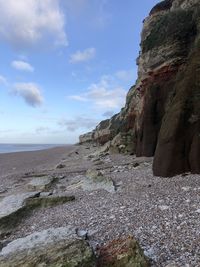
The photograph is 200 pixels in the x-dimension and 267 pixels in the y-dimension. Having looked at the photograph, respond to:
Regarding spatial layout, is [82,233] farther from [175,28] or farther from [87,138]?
[87,138]

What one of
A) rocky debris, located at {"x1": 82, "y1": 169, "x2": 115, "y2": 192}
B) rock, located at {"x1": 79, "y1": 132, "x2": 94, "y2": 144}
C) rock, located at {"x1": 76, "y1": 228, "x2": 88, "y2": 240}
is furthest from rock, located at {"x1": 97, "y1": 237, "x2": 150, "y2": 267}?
rock, located at {"x1": 79, "y1": 132, "x2": 94, "y2": 144}

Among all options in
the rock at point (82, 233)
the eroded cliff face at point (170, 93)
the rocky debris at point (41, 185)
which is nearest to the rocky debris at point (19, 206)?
the rocky debris at point (41, 185)

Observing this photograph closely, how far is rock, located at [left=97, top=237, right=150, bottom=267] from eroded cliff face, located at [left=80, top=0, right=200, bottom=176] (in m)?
6.40

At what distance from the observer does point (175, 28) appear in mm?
19672

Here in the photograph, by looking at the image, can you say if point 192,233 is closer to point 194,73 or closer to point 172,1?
point 194,73

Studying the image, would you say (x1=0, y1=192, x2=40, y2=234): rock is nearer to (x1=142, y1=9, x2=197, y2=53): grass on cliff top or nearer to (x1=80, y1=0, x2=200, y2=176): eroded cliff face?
(x1=80, y1=0, x2=200, y2=176): eroded cliff face

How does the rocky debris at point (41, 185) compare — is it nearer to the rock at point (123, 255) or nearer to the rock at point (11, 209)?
the rock at point (11, 209)

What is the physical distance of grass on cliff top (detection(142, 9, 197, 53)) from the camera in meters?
19.1

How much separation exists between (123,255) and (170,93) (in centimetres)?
1366

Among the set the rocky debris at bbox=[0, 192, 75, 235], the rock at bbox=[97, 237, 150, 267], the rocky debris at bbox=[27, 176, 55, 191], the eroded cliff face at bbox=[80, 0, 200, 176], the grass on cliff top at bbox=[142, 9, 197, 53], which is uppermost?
the grass on cliff top at bbox=[142, 9, 197, 53]

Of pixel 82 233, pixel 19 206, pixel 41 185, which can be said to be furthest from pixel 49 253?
pixel 41 185

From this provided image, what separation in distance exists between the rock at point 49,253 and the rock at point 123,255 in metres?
0.28

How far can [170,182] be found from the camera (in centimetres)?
1134

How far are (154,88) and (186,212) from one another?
14.8 metres
